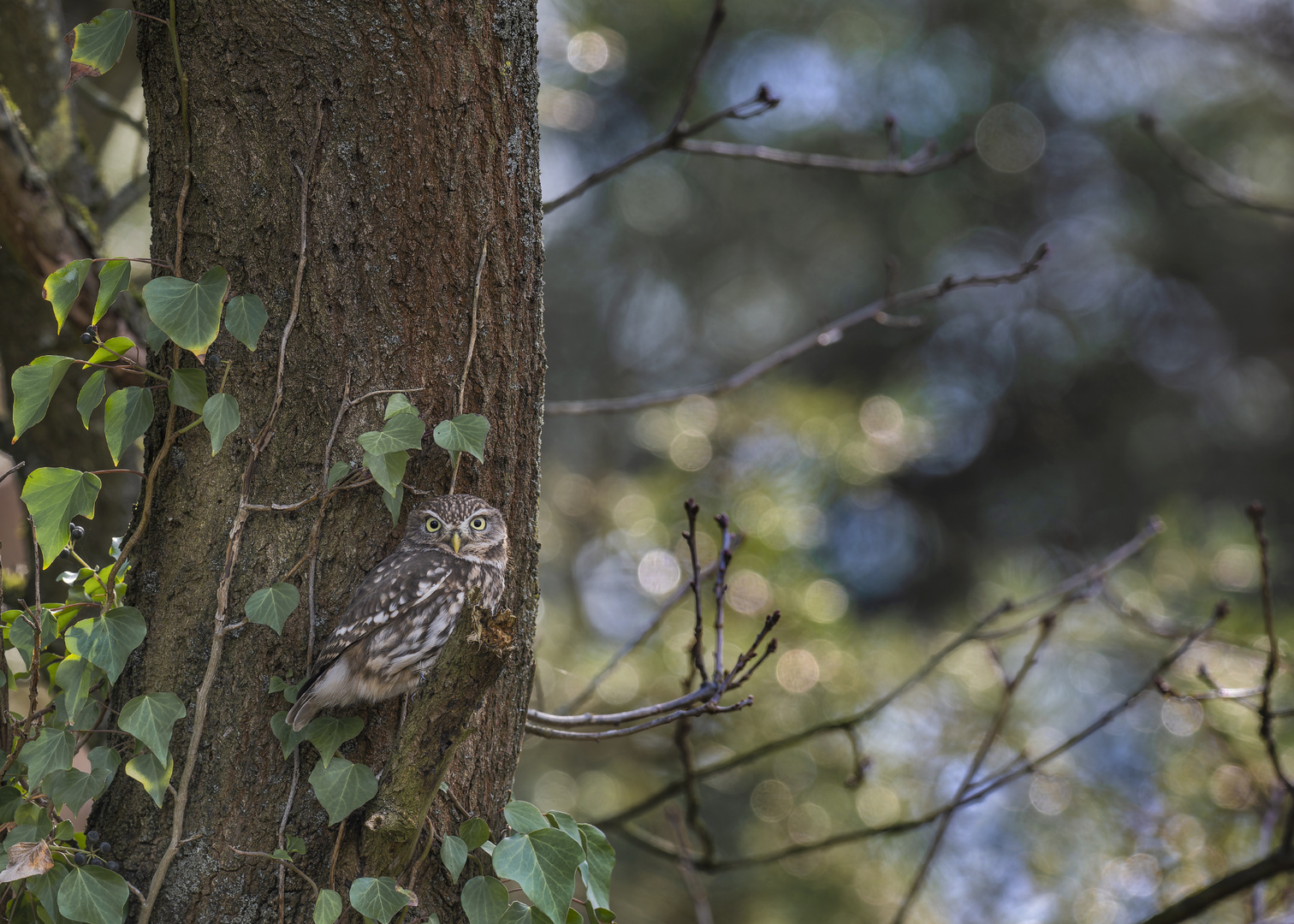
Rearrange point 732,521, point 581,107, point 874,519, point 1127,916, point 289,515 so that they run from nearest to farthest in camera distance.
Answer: point 289,515, point 1127,916, point 732,521, point 581,107, point 874,519

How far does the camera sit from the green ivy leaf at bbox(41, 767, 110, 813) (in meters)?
1.02

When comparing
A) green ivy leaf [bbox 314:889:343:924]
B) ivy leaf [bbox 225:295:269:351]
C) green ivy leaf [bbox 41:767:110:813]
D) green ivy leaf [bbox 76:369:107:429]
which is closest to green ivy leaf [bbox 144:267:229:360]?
ivy leaf [bbox 225:295:269:351]

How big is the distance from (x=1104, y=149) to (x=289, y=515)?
560 cm

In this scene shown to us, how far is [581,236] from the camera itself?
5621 millimetres

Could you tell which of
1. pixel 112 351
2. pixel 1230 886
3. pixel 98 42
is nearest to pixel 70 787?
pixel 112 351

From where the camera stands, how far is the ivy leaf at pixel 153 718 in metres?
0.97

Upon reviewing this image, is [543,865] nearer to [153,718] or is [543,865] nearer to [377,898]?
[377,898]

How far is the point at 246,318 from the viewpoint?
1.05 meters

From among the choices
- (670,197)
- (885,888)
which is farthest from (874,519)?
(885,888)

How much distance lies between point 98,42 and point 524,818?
102 centimetres

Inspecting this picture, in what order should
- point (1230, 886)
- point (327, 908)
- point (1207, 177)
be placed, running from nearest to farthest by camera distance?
1. point (327, 908)
2. point (1230, 886)
3. point (1207, 177)

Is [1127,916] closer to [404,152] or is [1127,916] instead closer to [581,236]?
[404,152]

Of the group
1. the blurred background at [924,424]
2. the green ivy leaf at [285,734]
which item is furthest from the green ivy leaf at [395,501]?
the blurred background at [924,424]

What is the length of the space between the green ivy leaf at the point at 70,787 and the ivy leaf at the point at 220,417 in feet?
1.27
